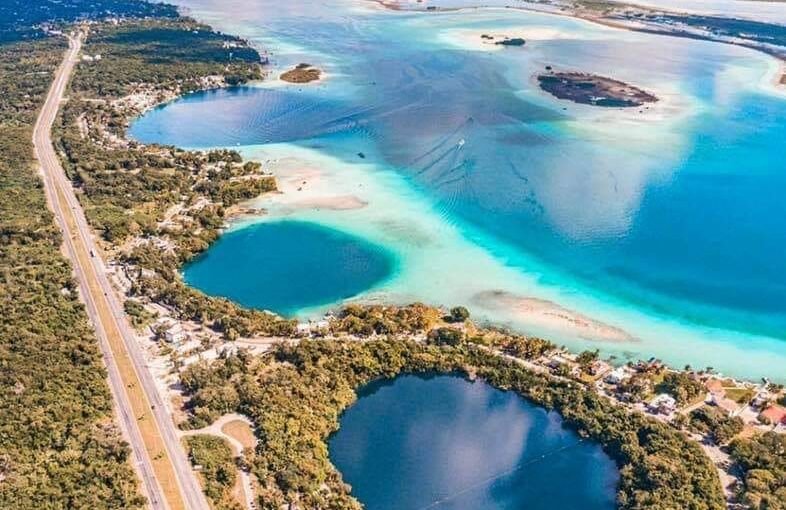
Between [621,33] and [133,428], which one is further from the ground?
[621,33]

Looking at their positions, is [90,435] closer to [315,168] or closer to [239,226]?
[239,226]

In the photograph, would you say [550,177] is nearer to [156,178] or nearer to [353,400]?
[353,400]

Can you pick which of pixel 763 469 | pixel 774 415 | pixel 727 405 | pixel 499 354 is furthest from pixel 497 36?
pixel 763 469

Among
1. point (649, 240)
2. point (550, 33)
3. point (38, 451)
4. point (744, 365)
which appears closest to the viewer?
point (38, 451)

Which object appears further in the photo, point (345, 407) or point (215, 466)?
point (345, 407)

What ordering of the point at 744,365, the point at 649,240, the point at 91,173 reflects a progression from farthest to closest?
the point at 91,173, the point at 649,240, the point at 744,365

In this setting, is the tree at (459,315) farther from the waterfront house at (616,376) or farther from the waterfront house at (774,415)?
the waterfront house at (774,415)

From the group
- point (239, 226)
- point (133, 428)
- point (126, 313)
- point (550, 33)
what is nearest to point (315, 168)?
point (239, 226)
